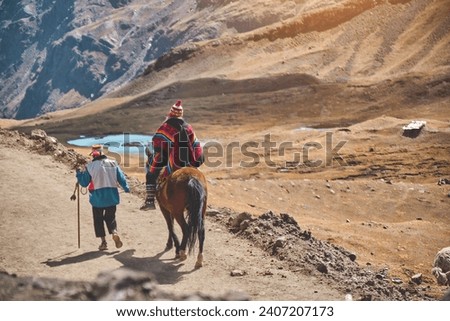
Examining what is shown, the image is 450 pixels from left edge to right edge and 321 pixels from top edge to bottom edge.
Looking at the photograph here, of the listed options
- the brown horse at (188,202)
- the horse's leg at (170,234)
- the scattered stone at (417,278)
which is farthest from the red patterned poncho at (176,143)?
the scattered stone at (417,278)

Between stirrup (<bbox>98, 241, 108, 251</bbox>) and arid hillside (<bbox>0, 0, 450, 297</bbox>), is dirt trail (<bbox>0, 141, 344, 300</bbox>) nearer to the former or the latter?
stirrup (<bbox>98, 241, 108, 251</bbox>)

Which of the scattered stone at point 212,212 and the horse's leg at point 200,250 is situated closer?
the horse's leg at point 200,250

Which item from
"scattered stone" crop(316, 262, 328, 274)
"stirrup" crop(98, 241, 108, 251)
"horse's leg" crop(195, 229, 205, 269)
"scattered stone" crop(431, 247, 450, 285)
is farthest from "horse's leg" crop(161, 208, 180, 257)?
"scattered stone" crop(431, 247, 450, 285)

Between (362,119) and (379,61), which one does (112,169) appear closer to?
(362,119)

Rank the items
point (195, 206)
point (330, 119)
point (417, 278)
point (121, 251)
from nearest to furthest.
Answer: point (195, 206) → point (121, 251) → point (417, 278) → point (330, 119)

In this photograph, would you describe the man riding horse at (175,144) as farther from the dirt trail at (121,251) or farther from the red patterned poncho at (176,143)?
the dirt trail at (121,251)

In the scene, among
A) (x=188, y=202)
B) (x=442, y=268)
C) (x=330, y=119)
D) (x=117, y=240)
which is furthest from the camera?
(x=330, y=119)

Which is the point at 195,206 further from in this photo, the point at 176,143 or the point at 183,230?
the point at 176,143

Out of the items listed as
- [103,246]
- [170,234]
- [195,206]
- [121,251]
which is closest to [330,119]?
[170,234]

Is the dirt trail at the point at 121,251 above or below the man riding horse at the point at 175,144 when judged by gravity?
below

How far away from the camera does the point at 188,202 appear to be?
34.1 ft

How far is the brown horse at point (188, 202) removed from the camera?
33.8 ft

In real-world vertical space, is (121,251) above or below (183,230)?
below
